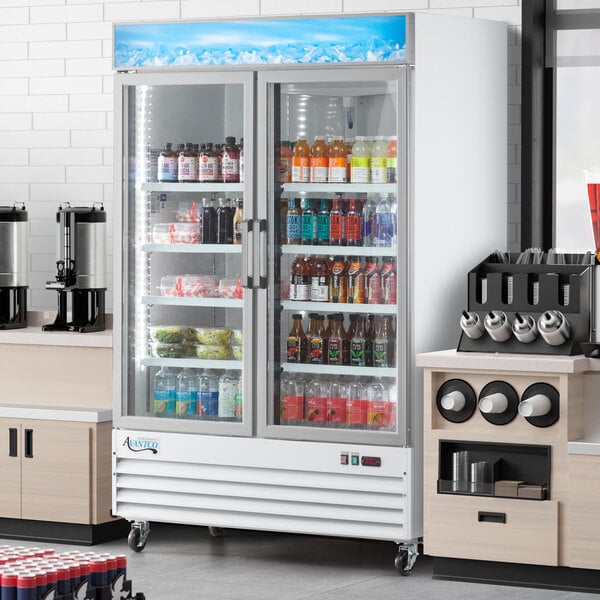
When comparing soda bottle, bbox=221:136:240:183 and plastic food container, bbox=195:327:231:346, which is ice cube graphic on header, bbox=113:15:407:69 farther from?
plastic food container, bbox=195:327:231:346

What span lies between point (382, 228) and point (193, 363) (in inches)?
45.7

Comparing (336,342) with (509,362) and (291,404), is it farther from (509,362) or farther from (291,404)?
(509,362)

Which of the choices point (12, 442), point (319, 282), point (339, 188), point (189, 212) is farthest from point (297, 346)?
point (12, 442)

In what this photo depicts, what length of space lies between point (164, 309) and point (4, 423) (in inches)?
39.4

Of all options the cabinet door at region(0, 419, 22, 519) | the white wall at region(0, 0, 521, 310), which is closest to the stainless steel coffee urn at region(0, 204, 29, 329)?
the white wall at region(0, 0, 521, 310)

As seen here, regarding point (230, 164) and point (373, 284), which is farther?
point (230, 164)

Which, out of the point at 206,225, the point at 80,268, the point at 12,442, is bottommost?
the point at 12,442

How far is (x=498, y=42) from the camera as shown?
6301 mm

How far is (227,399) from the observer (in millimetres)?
6441

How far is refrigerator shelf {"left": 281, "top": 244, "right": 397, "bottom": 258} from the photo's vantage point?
237 inches

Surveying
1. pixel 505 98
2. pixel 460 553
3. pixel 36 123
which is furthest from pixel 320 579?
pixel 36 123

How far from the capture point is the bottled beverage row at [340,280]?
612 cm

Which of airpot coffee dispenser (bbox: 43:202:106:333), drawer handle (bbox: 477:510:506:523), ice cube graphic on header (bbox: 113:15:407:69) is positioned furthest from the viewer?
airpot coffee dispenser (bbox: 43:202:106:333)

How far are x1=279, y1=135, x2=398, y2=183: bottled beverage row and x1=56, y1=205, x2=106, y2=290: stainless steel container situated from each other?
1162 millimetres
